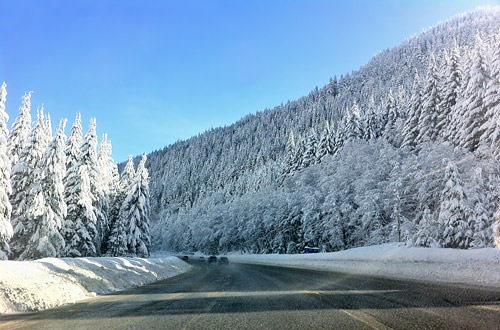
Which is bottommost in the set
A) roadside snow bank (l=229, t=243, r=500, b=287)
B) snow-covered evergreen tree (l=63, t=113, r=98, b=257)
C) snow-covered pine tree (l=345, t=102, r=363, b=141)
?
roadside snow bank (l=229, t=243, r=500, b=287)

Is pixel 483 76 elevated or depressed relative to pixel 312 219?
elevated

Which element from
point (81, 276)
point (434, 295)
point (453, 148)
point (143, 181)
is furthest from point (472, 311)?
point (143, 181)

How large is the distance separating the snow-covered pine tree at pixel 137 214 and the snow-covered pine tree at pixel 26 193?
1547 centimetres

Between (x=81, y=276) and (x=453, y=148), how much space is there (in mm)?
38425

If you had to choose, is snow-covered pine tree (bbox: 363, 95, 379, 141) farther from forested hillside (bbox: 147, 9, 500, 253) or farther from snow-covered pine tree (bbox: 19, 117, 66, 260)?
snow-covered pine tree (bbox: 19, 117, 66, 260)

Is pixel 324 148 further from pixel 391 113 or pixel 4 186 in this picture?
pixel 4 186

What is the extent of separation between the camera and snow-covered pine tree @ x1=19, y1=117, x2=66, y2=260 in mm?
29812

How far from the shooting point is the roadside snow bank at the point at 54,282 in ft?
29.7

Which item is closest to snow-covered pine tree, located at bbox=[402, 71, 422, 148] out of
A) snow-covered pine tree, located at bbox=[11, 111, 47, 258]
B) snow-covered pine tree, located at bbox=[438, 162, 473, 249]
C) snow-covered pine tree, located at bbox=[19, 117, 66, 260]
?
snow-covered pine tree, located at bbox=[438, 162, 473, 249]

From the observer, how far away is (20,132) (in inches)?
1249

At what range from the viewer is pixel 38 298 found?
9.36 meters

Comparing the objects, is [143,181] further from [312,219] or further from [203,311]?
[203,311]

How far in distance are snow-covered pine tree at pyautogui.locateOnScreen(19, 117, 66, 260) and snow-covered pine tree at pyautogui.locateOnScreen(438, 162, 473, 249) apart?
32.0m

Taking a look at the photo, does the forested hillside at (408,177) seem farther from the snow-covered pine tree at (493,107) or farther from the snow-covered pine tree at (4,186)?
the snow-covered pine tree at (4,186)
